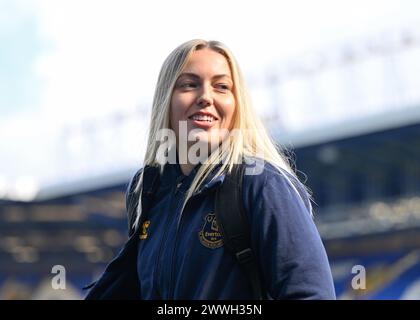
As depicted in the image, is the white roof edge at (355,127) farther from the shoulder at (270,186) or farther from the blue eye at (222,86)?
the shoulder at (270,186)

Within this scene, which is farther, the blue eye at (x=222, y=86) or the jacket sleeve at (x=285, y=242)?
the blue eye at (x=222, y=86)

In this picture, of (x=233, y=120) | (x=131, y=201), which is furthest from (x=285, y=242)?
(x=131, y=201)

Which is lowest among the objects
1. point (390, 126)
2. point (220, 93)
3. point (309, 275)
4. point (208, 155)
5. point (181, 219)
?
point (309, 275)

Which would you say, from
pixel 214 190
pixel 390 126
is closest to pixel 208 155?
pixel 214 190

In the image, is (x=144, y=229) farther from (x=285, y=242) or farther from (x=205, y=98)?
(x=285, y=242)

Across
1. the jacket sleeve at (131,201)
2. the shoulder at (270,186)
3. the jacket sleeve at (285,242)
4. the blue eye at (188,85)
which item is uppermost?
the blue eye at (188,85)

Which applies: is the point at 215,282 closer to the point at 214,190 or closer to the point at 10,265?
the point at 214,190

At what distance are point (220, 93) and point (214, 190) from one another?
267mm

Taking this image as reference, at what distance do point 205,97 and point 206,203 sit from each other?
0.87ft

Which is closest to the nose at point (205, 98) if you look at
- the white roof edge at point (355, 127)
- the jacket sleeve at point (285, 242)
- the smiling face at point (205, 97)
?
the smiling face at point (205, 97)

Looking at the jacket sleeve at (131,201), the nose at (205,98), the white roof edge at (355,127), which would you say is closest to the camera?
the nose at (205,98)

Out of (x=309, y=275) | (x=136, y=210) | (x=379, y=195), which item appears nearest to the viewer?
(x=309, y=275)

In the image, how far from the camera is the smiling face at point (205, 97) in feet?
7.52

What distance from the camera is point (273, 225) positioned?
2051 millimetres
